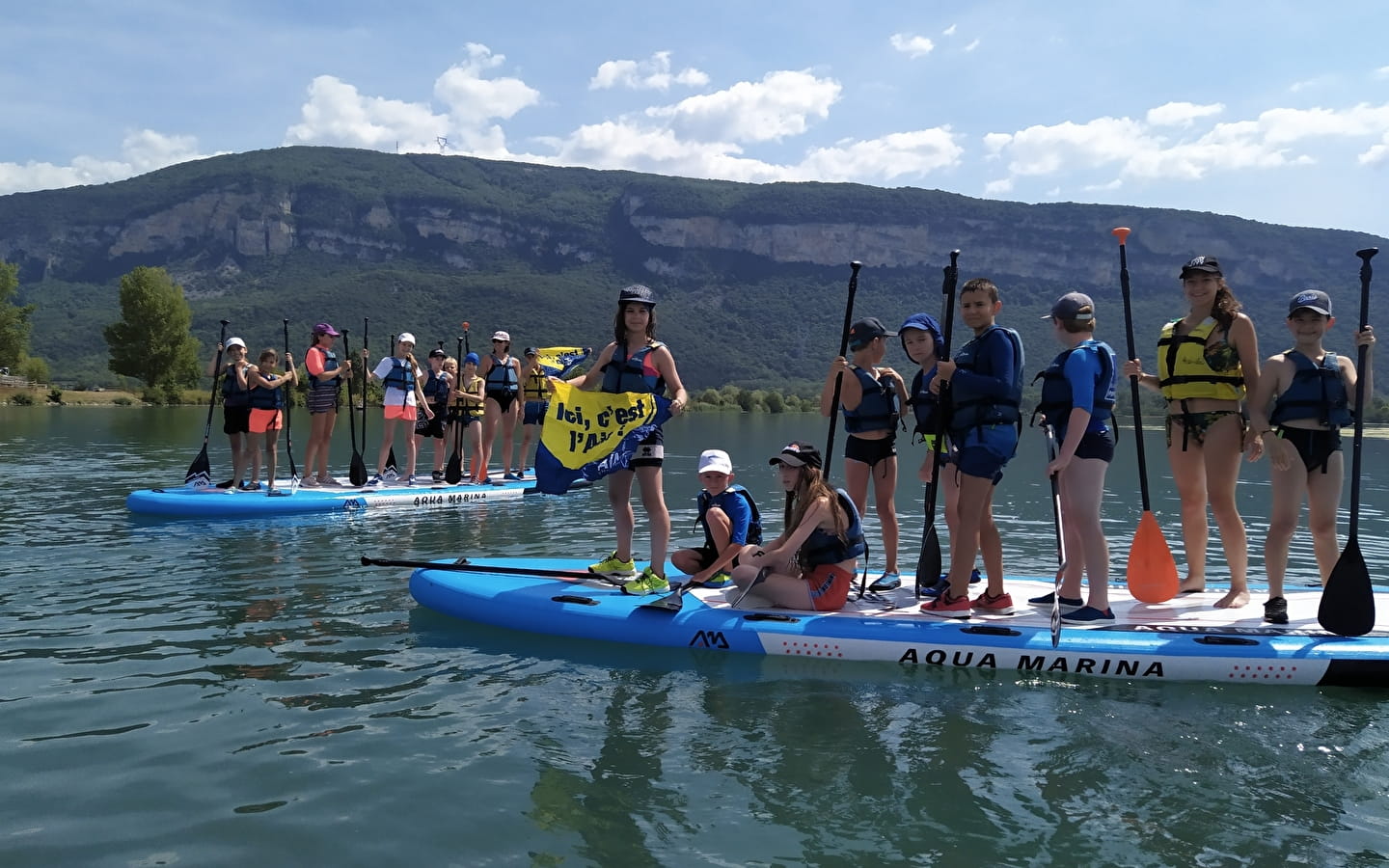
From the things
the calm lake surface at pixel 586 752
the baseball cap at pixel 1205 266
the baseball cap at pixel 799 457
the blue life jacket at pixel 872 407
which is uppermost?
the baseball cap at pixel 1205 266

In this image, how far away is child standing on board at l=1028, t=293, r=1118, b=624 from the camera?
6605mm

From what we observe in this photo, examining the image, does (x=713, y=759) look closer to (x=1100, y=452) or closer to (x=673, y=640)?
(x=673, y=640)

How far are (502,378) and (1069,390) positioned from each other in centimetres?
1204

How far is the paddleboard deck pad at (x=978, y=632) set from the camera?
629 cm

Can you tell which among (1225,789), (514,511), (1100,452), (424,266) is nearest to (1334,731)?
(1225,789)

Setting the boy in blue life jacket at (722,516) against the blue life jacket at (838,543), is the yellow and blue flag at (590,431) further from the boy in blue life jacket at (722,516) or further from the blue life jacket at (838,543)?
the blue life jacket at (838,543)

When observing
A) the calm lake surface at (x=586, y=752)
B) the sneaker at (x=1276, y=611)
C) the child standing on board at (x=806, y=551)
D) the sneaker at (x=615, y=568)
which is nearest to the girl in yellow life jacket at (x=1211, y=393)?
the sneaker at (x=1276, y=611)

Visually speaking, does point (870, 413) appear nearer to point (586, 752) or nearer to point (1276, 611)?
point (1276, 611)

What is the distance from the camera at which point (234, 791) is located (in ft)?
14.6

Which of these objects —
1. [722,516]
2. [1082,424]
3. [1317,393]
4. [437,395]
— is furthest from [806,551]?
[437,395]

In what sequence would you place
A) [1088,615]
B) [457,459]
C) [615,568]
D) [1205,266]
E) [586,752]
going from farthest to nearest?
[457,459]
[615,568]
[1205,266]
[1088,615]
[586,752]

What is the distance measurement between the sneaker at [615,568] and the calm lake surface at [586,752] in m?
1.16

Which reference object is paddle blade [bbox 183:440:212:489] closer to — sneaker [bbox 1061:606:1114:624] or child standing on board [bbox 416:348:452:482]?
child standing on board [bbox 416:348:452:482]

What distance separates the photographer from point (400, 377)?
16141mm
